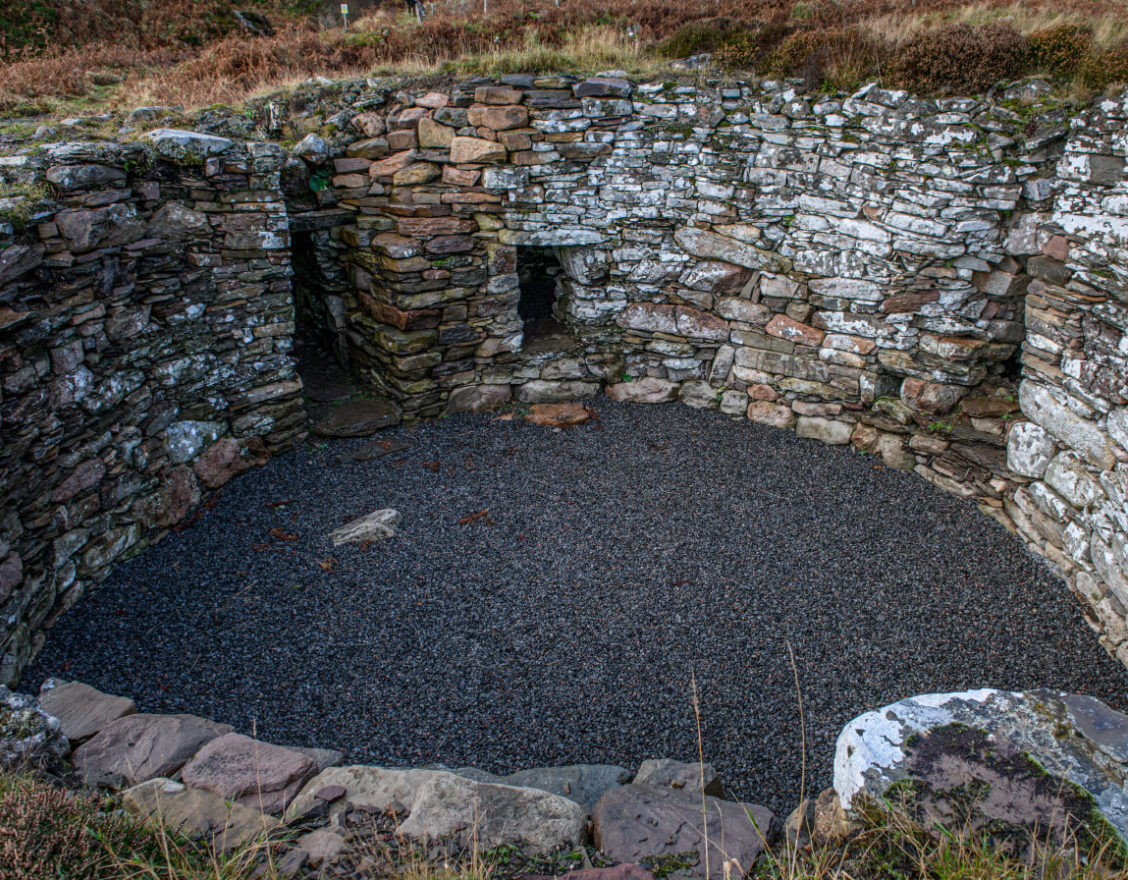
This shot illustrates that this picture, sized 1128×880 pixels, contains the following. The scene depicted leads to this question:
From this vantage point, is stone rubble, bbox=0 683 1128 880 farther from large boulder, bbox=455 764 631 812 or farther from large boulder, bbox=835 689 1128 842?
large boulder, bbox=455 764 631 812

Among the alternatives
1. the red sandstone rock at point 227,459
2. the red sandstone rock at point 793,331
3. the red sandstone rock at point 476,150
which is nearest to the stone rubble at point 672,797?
the red sandstone rock at point 227,459

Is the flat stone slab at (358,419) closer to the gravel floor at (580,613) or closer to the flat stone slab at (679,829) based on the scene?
the gravel floor at (580,613)

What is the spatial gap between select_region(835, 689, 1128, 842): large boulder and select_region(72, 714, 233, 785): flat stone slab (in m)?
3.25

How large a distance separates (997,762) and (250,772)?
341 centimetres

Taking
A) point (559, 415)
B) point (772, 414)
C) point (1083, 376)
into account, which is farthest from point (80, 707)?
point (1083, 376)

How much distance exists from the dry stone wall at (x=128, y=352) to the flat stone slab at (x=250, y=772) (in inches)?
79.5

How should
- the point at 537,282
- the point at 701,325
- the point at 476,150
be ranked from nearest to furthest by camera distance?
the point at 476,150 → the point at 701,325 → the point at 537,282

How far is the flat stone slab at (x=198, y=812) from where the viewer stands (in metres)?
3.05

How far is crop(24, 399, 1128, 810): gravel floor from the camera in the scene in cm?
473

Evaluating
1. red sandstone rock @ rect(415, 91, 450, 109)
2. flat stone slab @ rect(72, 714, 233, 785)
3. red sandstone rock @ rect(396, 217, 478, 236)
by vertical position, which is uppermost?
red sandstone rock @ rect(415, 91, 450, 109)

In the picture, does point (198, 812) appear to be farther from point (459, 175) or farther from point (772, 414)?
point (772, 414)

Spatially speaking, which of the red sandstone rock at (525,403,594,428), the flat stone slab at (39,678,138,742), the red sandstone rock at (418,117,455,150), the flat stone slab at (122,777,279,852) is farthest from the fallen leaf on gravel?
the red sandstone rock at (418,117,455,150)

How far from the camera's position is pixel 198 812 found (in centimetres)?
322

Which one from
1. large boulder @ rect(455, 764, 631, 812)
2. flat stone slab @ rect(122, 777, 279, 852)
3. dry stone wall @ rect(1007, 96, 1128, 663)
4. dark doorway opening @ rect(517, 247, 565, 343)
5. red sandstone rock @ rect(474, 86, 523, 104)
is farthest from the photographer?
dark doorway opening @ rect(517, 247, 565, 343)
